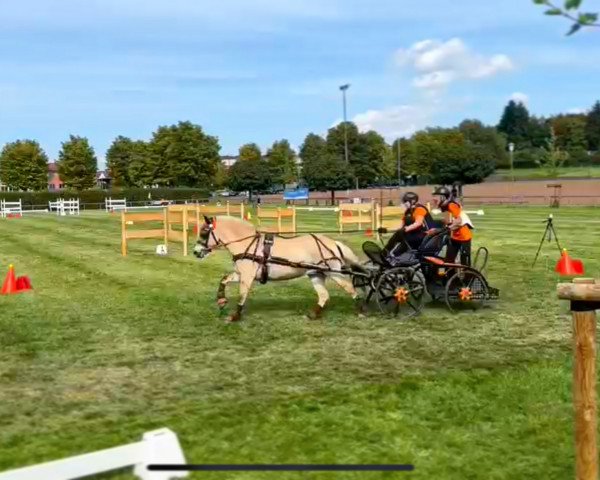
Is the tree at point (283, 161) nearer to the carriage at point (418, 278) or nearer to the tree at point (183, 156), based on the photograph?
the tree at point (183, 156)

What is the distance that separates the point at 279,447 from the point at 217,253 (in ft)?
51.3

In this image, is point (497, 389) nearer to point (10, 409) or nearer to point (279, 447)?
point (279, 447)

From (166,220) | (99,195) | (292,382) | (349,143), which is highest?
(349,143)

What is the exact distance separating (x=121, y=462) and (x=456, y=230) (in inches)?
302

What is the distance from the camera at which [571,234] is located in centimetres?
2570

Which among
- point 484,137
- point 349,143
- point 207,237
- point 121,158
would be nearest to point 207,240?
point 207,237

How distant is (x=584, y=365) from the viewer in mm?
3984

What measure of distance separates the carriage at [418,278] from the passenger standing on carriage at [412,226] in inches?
7.7

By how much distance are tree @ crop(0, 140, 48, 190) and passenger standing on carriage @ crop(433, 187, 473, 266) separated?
90.6 meters

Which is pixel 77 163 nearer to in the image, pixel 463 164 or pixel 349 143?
pixel 349 143

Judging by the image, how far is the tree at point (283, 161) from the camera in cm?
10931

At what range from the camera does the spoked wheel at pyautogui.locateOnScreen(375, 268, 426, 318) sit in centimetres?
1005

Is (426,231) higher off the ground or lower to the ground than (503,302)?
higher

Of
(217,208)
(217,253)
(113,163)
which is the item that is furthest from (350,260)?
(113,163)
